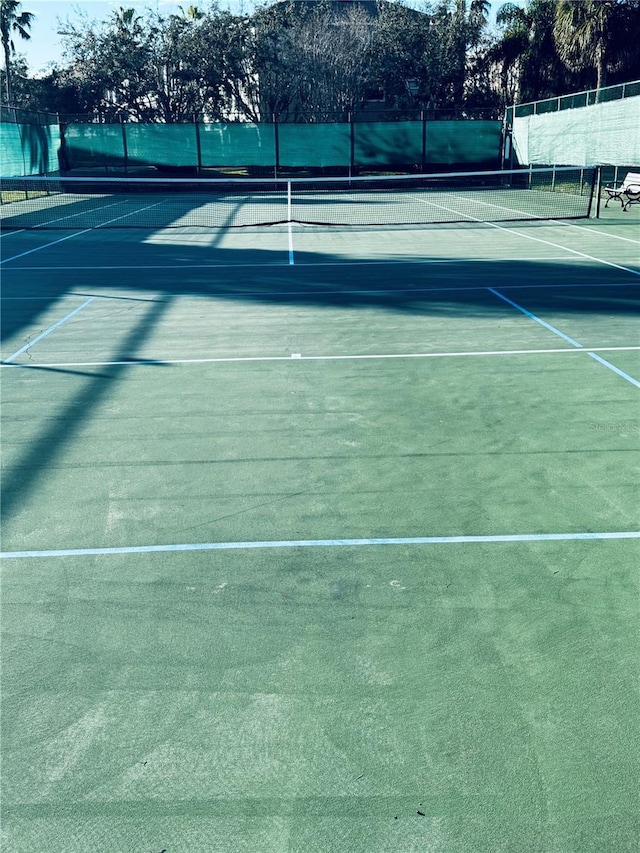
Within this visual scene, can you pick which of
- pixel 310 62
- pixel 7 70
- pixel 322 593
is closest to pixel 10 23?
pixel 7 70

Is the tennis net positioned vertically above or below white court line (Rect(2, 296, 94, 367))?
above

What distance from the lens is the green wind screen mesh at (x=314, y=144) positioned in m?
37.8

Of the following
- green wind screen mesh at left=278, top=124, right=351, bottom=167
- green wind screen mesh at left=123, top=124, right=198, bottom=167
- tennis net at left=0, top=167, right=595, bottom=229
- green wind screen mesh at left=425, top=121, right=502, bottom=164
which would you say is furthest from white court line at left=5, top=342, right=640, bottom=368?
green wind screen mesh at left=425, top=121, right=502, bottom=164

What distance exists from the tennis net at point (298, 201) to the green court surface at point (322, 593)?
13.7 meters

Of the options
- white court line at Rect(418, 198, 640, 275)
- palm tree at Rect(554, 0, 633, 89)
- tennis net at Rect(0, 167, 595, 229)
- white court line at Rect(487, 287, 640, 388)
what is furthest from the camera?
palm tree at Rect(554, 0, 633, 89)

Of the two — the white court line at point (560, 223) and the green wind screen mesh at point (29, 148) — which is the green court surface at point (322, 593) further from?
the green wind screen mesh at point (29, 148)

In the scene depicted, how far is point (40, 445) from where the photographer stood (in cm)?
709

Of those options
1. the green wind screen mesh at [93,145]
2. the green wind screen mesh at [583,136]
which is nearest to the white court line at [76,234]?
the green wind screen mesh at [93,145]

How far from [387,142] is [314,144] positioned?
3.53 metres

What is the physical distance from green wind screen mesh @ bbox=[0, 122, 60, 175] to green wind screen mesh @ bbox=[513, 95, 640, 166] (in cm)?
2165

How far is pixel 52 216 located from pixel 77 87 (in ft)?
83.2

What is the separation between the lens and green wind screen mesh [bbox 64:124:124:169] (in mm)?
37969

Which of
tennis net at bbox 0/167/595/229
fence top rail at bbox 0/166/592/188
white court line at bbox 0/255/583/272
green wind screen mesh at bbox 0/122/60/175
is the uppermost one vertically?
green wind screen mesh at bbox 0/122/60/175

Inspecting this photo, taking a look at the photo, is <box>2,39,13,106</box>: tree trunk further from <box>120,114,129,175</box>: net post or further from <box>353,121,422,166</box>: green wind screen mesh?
<box>353,121,422,166</box>: green wind screen mesh
